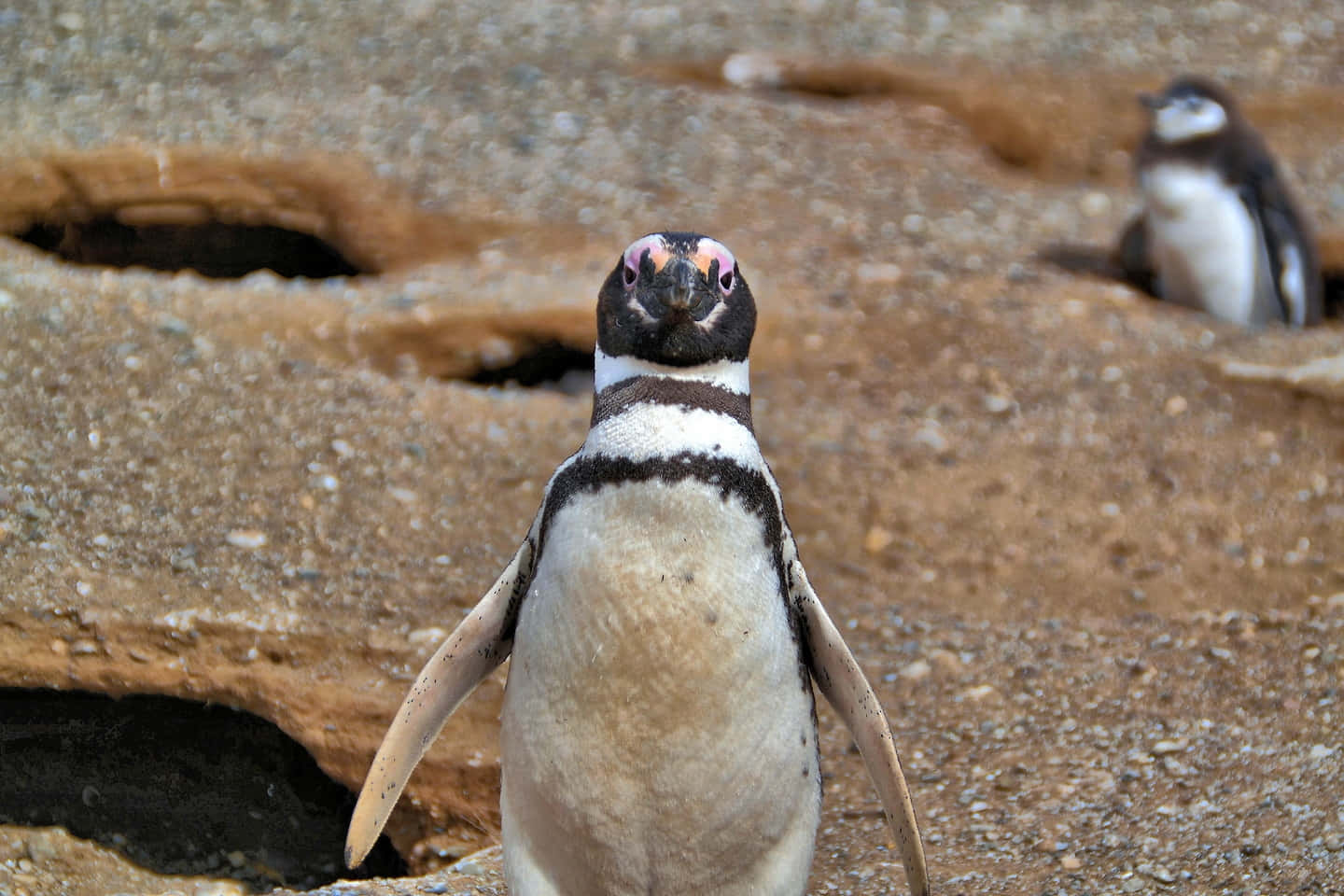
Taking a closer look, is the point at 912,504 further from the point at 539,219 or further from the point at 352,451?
the point at 539,219

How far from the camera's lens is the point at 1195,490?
4.77m

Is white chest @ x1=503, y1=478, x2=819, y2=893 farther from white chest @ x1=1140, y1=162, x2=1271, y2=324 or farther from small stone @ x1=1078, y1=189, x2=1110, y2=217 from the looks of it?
small stone @ x1=1078, y1=189, x2=1110, y2=217

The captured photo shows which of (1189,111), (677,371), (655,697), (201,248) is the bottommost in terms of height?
(201,248)

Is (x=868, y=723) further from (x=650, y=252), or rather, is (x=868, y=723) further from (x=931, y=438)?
(x=931, y=438)

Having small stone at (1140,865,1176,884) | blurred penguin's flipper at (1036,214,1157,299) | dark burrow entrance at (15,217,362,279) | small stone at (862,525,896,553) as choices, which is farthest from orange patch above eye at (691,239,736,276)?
blurred penguin's flipper at (1036,214,1157,299)

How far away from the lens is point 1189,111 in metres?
6.41

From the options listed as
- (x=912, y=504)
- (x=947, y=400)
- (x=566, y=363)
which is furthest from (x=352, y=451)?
(x=947, y=400)

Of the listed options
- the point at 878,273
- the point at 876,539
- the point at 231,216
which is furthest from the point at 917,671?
the point at 231,216

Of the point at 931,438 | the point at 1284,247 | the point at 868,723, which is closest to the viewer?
the point at 868,723

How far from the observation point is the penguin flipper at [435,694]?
8.97ft

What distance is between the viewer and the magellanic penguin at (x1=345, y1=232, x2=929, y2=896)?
2480 mm

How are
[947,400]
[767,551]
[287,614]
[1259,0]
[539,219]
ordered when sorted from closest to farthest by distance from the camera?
[767,551]
[287,614]
[947,400]
[539,219]
[1259,0]

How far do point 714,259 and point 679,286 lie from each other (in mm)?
120

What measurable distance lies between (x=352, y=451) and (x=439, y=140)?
2.24 metres
